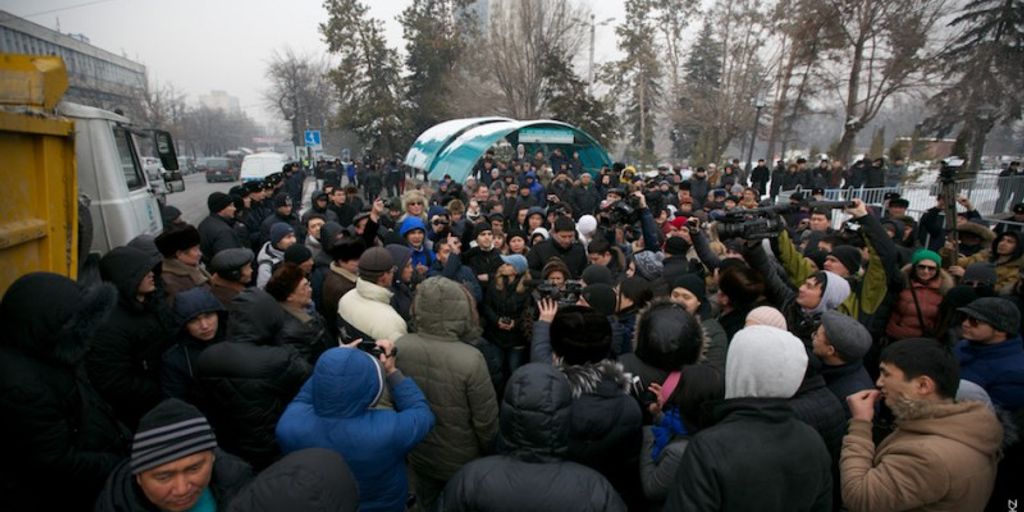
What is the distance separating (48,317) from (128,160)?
5.21 metres

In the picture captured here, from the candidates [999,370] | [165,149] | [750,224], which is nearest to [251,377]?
[750,224]

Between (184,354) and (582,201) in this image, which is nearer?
A: (184,354)

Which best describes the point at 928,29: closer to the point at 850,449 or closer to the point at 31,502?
the point at 850,449

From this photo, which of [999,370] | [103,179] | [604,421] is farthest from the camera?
[103,179]

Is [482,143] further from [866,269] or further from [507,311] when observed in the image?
[866,269]

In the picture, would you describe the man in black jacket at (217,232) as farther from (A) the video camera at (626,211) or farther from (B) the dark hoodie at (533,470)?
(B) the dark hoodie at (533,470)

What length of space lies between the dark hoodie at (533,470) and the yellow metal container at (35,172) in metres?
3.17

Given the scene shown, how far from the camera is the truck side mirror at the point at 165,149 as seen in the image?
7.25 meters

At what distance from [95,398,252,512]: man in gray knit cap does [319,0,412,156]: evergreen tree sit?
3804 centimetres

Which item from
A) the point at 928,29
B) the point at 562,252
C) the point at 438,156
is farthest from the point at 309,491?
the point at 928,29

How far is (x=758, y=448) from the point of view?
180cm

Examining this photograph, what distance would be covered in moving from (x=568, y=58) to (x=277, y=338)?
31.0 metres

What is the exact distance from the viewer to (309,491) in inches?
63.0

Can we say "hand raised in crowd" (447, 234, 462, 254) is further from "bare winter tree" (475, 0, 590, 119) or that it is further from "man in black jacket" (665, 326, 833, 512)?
"bare winter tree" (475, 0, 590, 119)
